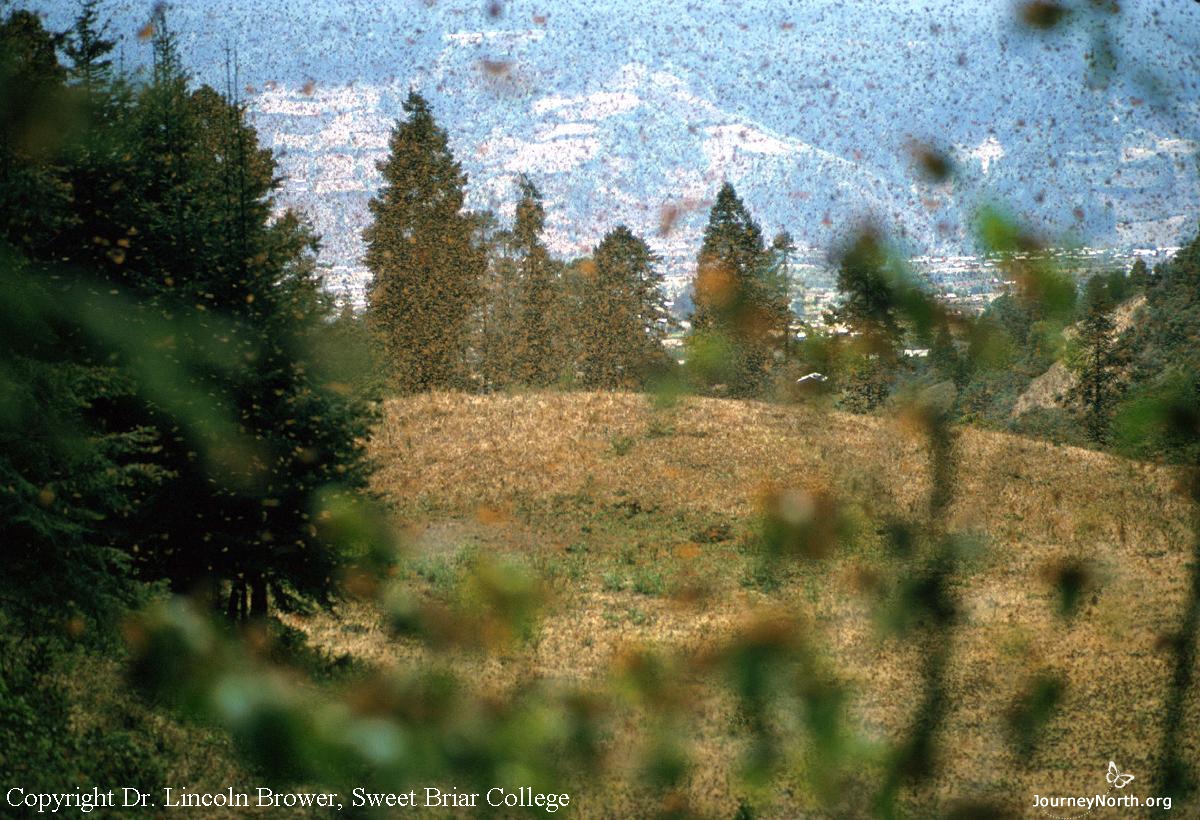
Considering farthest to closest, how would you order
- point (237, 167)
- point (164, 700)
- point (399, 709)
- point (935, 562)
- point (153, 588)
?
point (237, 167)
point (153, 588)
point (164, 700)
point (399, 709)
point (935, 562)

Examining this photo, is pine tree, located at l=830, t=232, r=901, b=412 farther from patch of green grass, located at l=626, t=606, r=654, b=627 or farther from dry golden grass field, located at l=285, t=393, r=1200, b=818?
patch of green grass, located at l=626, t=606, r=654, b=627

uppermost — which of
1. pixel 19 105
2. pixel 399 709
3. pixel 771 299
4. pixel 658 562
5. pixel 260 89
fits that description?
pixel 260 89

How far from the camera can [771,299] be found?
210 centimetres

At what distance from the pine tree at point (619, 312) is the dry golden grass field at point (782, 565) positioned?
13.2 m

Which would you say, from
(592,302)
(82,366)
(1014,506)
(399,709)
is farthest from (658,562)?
(592,302)

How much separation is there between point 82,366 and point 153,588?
2206mm

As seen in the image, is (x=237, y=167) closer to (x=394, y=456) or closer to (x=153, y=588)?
(x=153, y=588)

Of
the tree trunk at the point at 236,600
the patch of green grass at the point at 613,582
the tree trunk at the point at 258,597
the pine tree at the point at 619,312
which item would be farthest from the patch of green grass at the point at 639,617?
the pine tree at the point at 619,312

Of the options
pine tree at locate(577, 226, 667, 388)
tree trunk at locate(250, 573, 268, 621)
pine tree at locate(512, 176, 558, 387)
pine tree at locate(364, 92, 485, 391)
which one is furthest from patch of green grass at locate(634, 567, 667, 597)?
pine tree at locate(577, 226, 667, 388)

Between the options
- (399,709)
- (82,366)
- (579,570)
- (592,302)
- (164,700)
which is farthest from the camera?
(592,302)

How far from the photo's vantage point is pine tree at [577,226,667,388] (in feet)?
141

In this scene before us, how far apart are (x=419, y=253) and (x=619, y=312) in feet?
38.4

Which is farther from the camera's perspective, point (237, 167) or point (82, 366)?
point (237, 167)

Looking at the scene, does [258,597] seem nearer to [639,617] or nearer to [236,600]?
[236,600]
